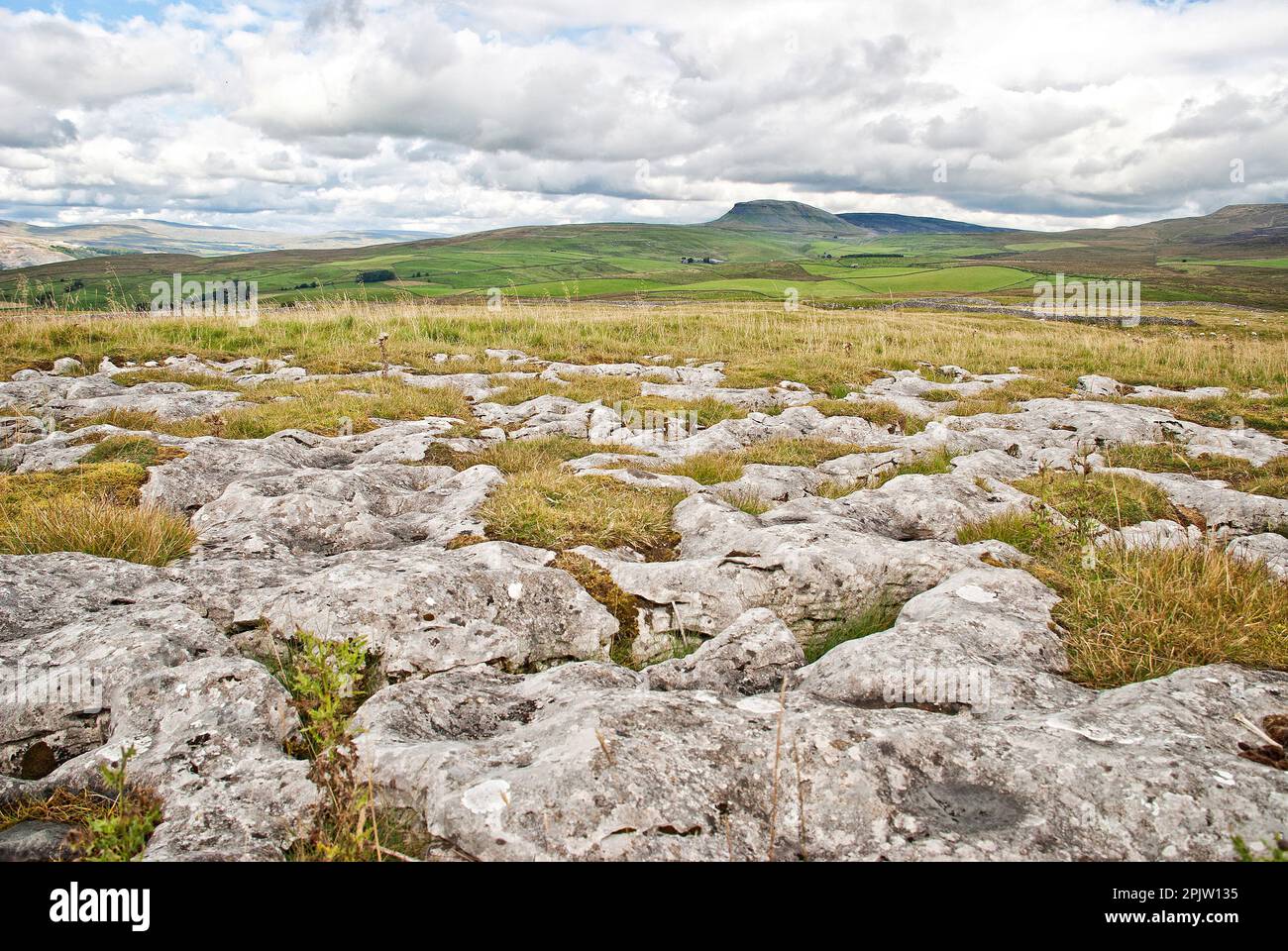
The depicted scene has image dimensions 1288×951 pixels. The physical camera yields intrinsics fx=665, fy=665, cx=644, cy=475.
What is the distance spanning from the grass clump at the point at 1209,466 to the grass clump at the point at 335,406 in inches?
468

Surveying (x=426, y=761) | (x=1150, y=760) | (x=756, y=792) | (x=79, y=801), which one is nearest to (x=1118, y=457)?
(x=1150, y=760)

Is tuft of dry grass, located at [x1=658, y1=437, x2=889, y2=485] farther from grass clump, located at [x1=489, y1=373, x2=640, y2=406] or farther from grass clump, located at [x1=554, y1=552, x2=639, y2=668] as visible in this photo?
grass clump, located at [x1=489, y1=373, x2=640, y2=406]

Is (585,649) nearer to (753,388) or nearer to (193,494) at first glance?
(193,494)

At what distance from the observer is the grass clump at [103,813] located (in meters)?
2.70

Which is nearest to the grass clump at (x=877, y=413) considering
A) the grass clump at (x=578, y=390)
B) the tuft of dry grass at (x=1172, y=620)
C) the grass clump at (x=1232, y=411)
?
the grass clump at (x=578, y=390)

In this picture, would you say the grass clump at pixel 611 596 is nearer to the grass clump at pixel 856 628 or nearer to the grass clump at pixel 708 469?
the grass clump at pixel 856 628

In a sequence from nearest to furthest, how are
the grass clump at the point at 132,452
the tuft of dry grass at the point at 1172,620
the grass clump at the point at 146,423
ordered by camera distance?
1. the tuft of dry grass at the point at 1172,620
2. the grass clump at the point at 132,452
3. the grass clump at the point at 146,423

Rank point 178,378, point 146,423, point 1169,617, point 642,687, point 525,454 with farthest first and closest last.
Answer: point 178,378, point 146,423, point 525,454, point 1169,617, point 642,687

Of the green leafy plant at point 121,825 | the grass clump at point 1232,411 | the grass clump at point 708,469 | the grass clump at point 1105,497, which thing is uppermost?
the grass clump at point 1232,411

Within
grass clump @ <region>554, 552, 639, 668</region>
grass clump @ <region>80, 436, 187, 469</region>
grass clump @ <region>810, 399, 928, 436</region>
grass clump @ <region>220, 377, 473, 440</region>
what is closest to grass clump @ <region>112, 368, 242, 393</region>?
grass clump @ <region>220, 377, 473, 440</region>

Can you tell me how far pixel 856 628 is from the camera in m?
5.57

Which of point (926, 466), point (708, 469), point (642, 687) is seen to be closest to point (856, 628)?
point (642, 687)

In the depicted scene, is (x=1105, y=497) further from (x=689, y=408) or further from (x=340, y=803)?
(x=340, y=803)

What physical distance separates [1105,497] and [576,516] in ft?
20.6
